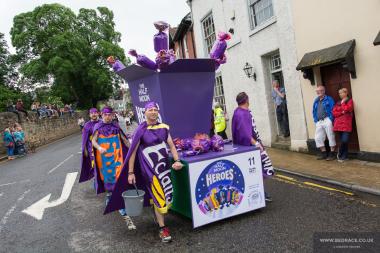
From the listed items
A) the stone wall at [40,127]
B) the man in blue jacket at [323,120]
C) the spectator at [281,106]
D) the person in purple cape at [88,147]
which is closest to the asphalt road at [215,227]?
the person in purple cape at [88,147]

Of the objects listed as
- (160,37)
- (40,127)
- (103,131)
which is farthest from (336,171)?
(40,127)

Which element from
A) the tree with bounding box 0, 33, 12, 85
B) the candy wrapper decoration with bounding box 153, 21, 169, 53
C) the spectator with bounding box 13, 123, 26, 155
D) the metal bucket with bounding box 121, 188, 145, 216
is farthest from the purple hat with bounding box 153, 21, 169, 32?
the tree with bounding box 0, 33, 12, 85

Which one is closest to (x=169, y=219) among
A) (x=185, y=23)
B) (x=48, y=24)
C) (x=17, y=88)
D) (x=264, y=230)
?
(x=264, y=230)

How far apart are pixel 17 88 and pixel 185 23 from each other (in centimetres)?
3246

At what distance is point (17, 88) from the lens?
149 ft

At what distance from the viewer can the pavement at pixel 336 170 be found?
643 cm

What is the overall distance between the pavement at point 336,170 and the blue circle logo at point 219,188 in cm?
218

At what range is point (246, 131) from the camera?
5918 mm

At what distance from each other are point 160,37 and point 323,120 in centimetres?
472

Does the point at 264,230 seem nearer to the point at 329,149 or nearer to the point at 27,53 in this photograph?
the point at 329,149

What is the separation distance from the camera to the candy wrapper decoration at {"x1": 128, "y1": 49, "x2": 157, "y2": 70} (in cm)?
541

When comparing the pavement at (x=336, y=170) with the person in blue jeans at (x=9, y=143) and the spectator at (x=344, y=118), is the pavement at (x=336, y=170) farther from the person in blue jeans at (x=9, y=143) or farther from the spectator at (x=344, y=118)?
the person in blue jeans at (x=9, y=143)

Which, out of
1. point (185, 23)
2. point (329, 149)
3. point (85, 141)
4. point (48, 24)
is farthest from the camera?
point (48, 24)

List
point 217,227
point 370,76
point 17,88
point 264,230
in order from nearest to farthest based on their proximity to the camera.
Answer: point 264,230 < point 217,227 < point 370,76 < point 17,88
